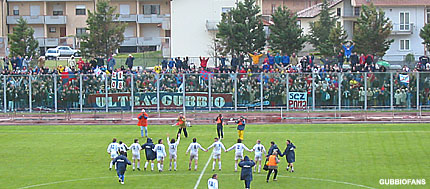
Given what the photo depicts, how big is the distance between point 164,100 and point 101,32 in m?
18.1

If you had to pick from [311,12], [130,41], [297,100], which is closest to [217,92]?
[297,100]

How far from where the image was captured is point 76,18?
316ft

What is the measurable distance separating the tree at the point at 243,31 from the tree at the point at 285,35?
1.40 metres

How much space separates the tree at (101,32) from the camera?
70562mm

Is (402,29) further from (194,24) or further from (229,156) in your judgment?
(229,156)

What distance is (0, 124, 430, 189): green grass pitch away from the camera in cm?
2882

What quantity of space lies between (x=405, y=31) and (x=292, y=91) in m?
29.4

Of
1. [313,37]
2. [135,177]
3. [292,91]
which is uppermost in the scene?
[313,37]

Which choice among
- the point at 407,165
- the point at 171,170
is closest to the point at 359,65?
the point at 407,165

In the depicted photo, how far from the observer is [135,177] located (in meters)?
29.8

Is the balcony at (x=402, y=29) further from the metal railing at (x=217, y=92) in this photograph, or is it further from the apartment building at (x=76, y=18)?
the apartment building at (x=76, y=18)

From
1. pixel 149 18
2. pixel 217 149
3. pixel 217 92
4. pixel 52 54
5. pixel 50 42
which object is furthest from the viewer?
pixel 149 18

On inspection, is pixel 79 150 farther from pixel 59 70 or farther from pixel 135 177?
pixel 59 70

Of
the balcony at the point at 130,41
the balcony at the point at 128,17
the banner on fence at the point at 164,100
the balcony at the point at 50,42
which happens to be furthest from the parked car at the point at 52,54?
the banner on fence at the point at 164,100
